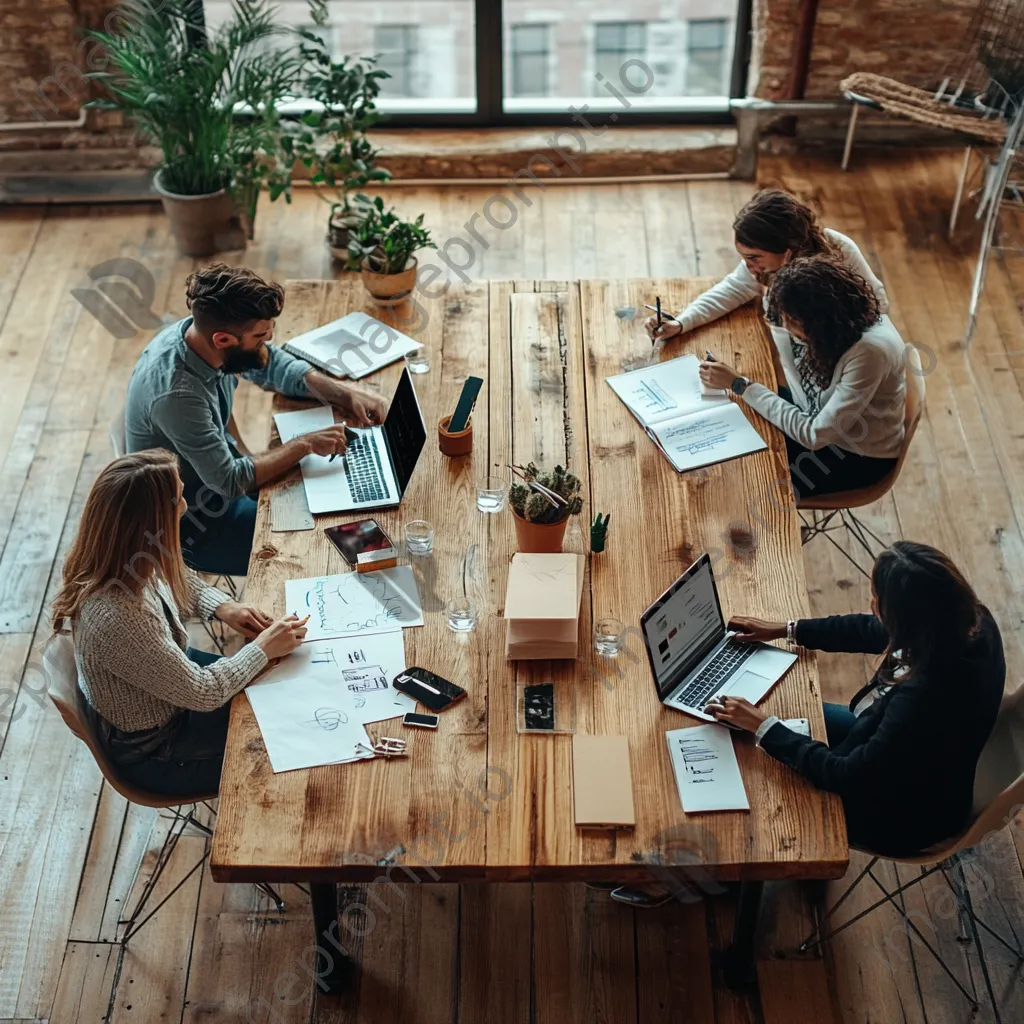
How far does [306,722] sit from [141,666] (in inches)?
14.0

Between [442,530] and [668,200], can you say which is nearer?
[442,530]

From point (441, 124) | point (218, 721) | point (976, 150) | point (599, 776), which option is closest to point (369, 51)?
point (441, 124)

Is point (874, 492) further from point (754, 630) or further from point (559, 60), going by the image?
point (559, 60)

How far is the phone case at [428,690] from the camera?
7.92 ft

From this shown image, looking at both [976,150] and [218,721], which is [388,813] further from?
[976,150]

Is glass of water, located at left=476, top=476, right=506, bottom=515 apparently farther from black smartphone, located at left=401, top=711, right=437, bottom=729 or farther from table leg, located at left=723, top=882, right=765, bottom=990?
table leg, located at left=723, top=882, right=765, bottom=990

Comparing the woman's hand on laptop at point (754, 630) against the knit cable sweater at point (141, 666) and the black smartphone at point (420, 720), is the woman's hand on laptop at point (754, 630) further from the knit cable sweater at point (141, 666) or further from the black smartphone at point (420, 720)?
the knit cable sweater at point (141, 666)

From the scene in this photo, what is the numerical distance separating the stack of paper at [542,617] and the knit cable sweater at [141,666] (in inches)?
21.0

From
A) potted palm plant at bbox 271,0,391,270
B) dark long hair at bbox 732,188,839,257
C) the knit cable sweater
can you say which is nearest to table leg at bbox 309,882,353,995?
the knit cable sweater

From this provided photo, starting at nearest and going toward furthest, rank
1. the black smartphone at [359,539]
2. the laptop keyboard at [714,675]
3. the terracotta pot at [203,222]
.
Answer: the laptop keyboard at [714,675]
the black smartphone at [359,539]
the terracotta pot at [203,222]

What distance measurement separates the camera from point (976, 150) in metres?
5.38

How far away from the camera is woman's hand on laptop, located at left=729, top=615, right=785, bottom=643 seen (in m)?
2.55

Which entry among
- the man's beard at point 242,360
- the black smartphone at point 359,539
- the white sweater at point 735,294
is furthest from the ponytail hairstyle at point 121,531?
the white sweater at point 735,294

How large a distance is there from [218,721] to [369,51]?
4.38m
